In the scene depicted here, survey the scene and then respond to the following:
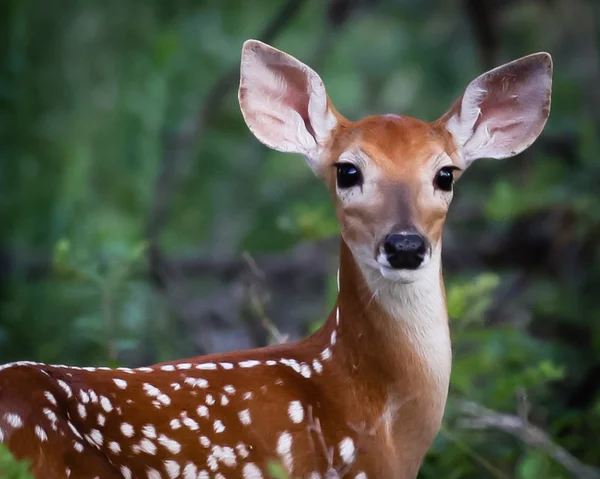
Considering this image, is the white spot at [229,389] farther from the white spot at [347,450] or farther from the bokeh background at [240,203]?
the bokeh background at [240,203]

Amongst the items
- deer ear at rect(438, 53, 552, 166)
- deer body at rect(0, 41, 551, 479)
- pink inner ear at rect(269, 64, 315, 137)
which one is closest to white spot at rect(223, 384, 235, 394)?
deer body at rect(0, 41, 551, 479)

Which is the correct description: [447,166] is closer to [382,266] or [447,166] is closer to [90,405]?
[382,266]

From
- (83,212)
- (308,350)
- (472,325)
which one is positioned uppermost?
(308,350)

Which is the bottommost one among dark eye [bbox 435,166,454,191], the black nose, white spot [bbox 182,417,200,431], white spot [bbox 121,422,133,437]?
white spot [bbox 182,417,200,431]

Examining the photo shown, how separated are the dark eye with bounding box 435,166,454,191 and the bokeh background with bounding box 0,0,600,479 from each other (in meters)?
1.28

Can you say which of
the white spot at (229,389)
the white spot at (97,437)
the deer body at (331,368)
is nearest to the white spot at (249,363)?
the deer body at (331,368)

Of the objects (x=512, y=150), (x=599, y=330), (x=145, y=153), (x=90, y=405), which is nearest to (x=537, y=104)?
(x=512, y=150)

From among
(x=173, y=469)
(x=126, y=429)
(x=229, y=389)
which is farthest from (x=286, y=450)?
(x=126, y=429)

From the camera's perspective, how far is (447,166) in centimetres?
412

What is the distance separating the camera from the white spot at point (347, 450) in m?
3.84

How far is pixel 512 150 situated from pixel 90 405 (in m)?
1.80

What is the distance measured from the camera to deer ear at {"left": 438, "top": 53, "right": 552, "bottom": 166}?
437 centimetres

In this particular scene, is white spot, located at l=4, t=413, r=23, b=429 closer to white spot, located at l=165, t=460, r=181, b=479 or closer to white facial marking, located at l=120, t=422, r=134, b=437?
white facial marking, located at l=120, t=422, r=134, b=437

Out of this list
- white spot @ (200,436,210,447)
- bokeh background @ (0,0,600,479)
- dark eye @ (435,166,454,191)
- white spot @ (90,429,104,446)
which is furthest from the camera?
bokeh background @ (0,0,600,479)
